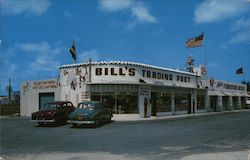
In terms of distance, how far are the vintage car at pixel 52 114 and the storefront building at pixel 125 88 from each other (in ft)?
21.3

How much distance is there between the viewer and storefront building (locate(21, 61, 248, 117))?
31703 mm

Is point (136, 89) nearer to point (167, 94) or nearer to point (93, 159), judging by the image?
point (167, 94)

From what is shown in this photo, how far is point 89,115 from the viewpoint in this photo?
22172mm

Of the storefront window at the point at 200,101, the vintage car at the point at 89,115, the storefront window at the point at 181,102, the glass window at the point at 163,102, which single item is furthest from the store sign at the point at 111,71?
the storefront window at the point at 200,101

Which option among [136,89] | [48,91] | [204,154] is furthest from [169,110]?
[204,154]

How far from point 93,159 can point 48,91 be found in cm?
2691

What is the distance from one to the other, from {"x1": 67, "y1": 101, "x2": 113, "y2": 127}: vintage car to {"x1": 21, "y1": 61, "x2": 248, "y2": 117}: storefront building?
7.01 m

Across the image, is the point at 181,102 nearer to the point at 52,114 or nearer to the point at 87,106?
the point at 87,106

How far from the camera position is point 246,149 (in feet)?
40.7

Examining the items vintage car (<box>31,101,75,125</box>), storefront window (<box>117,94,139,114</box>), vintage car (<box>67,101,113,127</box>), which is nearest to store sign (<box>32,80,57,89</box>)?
storefront window (<box>117,94,139,114</box>)

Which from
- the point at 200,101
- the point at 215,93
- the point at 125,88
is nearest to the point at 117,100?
the point at 125,88

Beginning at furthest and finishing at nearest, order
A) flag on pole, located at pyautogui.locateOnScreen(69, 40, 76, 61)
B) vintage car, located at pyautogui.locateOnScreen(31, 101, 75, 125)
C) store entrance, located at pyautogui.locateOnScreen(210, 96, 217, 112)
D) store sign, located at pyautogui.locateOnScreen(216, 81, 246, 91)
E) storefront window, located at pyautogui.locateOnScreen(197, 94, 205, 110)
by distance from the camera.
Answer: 1. store sign, located at pyautogui.locateOnScreen(216, 81, 246, 91)
2. store entrance, located at pyautogui.locateOnScreen(210, 96, 217, 112)
3. storefront window, located at pyautogui.locateOnScreen(197, 94, 205, 110)
4. flag on pole, located at pyautogui.locateOnScreen(69, 40, 76, 61)
5. vintage car, located at pyautogui.locateOnScreen(31, 101, 75, 125)

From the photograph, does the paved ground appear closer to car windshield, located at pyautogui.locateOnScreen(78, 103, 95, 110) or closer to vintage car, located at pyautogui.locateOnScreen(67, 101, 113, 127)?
vintage car, located at pyautogui.locateOnScreen(67, 101, 113, 127)

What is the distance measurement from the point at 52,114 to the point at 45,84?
1461 centimetres
